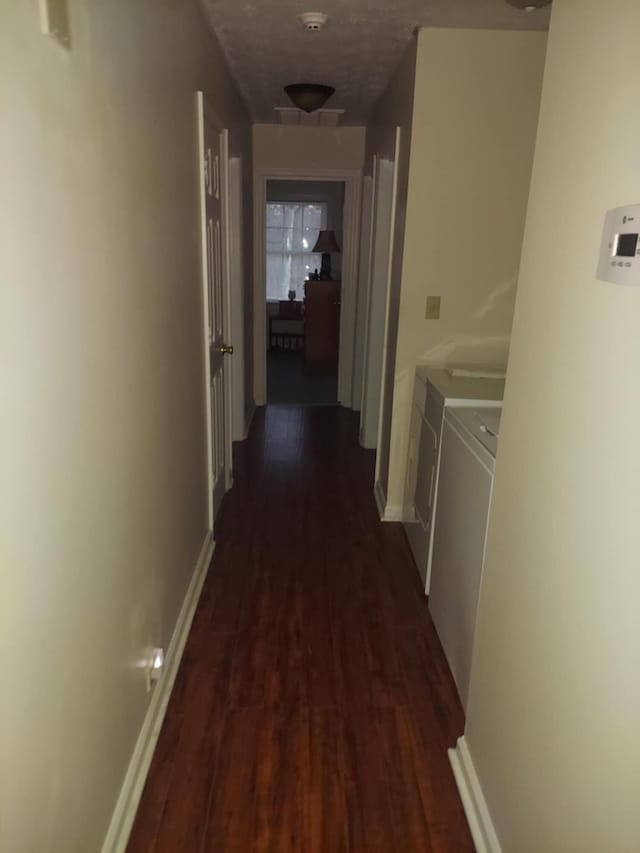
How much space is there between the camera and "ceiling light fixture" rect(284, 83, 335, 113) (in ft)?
10.7

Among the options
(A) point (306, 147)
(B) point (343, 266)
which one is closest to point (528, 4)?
(A) point (306, 147)

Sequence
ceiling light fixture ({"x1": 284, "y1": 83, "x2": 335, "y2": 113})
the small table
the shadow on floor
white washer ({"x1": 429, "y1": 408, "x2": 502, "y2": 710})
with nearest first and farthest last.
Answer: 1. white washer ({"x1": 429, "y1": 408, "x2": 502, "y2": 710})
2. ceiling light fixture ({"x1": 284, "y1": 83, "x2": 335, "y2": 113})
3. the shadow on floor
4. the small table

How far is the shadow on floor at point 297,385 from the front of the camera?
5891 mm

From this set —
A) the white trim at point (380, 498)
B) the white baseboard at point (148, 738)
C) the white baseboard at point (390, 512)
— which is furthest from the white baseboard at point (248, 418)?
the white baseboard at point (148, 738)

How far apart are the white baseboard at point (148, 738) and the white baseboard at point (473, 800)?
90cm

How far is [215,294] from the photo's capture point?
123 inches

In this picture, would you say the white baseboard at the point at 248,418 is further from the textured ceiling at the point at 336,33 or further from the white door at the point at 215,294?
the textured ceiling at the point at 336,33

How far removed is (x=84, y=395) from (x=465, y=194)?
2.30 m

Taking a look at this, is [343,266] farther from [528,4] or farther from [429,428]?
[528,4]

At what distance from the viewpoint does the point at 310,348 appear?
23.7ft

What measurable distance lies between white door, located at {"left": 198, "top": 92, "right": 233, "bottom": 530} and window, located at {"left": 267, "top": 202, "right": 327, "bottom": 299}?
21.5ft

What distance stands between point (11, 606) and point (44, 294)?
503mm

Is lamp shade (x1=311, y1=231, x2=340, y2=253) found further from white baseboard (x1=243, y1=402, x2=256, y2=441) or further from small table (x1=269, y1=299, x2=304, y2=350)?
white baseboard (x1=243, y1=402, x2=256, y2=441)

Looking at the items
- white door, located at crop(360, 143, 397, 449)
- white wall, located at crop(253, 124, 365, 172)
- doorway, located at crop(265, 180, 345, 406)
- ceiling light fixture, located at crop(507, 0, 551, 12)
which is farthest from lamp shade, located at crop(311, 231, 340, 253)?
ceiling light fixture, located at crop(507, 0, 551, 12)
